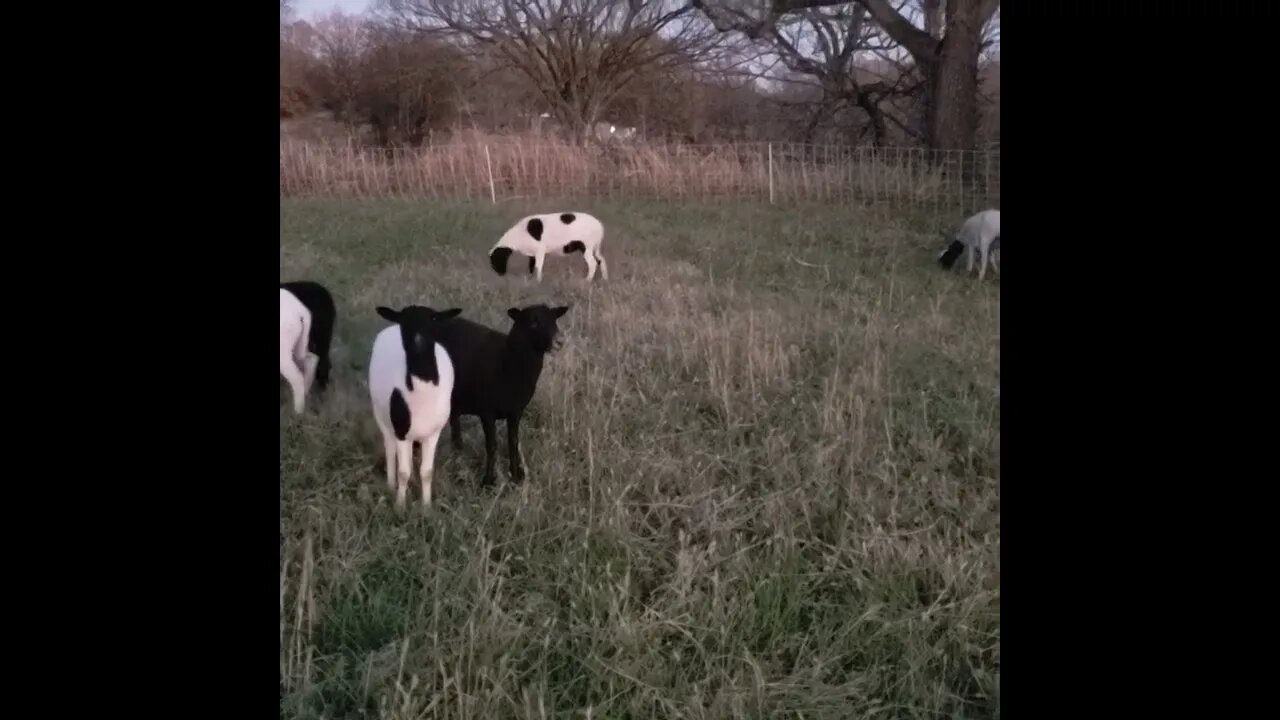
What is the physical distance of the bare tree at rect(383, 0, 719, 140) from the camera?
3.47 meters

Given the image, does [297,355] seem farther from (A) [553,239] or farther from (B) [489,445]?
(A) [553,239]

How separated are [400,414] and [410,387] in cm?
6

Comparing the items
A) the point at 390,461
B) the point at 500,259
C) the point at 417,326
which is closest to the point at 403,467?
the point at 390,461

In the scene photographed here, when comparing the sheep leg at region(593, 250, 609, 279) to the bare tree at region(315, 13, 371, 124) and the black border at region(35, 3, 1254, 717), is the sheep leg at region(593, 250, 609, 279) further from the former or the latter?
the black border at region(35, 3, 1254, 717)

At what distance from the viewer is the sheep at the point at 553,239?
2738 mm

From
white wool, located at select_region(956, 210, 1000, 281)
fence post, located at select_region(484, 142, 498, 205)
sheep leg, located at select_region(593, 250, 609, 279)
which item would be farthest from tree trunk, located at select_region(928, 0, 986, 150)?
fence post, located at select_region(484, 142, 498, 205)

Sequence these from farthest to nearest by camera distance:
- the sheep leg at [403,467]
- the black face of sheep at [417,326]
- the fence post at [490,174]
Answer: the fence post at [490,174] → the sheep leg at [403,467] → the black face of sheep at [417,326]

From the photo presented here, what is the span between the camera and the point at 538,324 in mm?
1540

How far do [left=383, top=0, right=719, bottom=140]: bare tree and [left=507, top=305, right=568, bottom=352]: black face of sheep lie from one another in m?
1.92

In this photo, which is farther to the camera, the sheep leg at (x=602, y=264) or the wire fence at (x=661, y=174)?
the sheep leg at (x=602, y=264)

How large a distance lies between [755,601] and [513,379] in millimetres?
642
